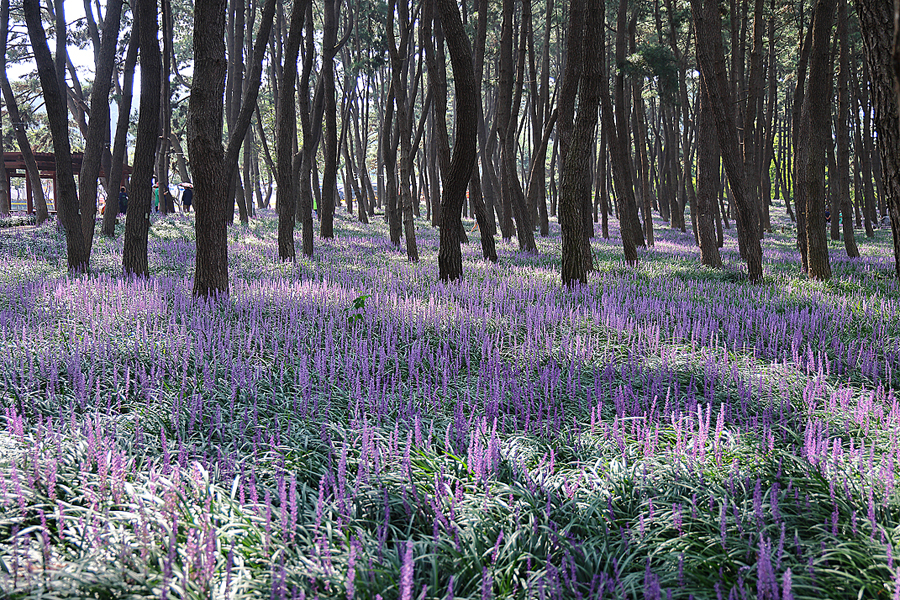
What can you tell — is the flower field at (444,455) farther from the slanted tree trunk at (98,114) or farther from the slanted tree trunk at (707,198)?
the slanted tree trunk at (707,198)

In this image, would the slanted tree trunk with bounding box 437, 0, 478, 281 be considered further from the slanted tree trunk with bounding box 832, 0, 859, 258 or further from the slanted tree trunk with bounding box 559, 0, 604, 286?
the slanted tree trunk with bounding box 832, 0, 859, 258

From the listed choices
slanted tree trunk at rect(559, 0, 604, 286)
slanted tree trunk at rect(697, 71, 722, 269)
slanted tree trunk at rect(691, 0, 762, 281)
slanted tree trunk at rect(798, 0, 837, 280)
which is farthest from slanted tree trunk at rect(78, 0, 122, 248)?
slanted tree trunk at rect(798, 0, 837, 280)

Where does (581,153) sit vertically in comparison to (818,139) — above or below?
below

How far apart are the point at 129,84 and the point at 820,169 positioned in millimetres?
14252

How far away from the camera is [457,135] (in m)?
8.48

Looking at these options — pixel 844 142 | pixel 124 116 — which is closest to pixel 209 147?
pixel 124 116

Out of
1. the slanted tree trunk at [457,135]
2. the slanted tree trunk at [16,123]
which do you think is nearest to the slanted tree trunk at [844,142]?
the slanted tree trunk at [457,135]

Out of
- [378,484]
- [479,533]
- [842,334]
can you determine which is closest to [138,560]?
[378,484]

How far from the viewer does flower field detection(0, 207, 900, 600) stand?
2.16 metres

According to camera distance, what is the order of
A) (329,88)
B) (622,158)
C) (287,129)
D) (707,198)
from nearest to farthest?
(287,129) < (707,198) < (622,158) < (329,88)

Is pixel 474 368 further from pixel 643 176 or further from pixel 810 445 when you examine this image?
A: pixel 643 176

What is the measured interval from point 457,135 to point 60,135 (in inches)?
256

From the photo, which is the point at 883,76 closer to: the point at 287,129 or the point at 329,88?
the point at 287,129

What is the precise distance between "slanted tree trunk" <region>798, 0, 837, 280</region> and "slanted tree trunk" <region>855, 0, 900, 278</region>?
674 cm
